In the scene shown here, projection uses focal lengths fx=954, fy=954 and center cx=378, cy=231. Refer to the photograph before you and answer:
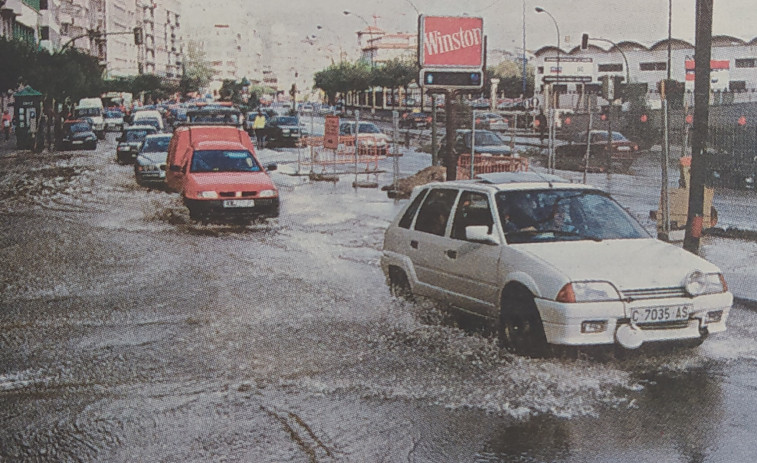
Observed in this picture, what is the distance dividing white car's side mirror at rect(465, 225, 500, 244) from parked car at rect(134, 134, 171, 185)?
18.1m

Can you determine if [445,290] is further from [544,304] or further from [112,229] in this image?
[112,229]

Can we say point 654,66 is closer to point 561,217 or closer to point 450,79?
point 450,79

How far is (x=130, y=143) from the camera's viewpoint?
37.2 m

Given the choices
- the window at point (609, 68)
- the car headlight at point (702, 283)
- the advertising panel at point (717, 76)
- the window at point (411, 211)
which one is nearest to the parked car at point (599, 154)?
the advertising panel at point (717, 76)

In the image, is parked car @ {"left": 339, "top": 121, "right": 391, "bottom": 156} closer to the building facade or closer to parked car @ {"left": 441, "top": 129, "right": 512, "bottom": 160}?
parked car @ {"left": 441, "top": 129, "right": 512, "bottom": 160}

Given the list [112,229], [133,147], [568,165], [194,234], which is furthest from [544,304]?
[133,147]

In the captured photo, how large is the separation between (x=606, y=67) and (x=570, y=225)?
93325 millimetres

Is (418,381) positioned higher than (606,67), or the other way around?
(606,67)

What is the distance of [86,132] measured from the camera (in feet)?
151

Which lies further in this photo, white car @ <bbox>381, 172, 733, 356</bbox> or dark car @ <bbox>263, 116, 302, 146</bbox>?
dark car @ <bbox>263, 116, 302, 146</bbox>

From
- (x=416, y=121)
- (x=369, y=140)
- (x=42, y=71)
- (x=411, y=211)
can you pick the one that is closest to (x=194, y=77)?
(x=416, y=121)

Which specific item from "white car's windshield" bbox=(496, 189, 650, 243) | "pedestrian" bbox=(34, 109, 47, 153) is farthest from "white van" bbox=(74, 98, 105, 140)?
"white car's windshield" bbox=(496, 189, 650, 243)

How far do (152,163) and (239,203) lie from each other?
9.02 m

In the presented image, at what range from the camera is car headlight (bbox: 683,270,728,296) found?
7.41 metres
